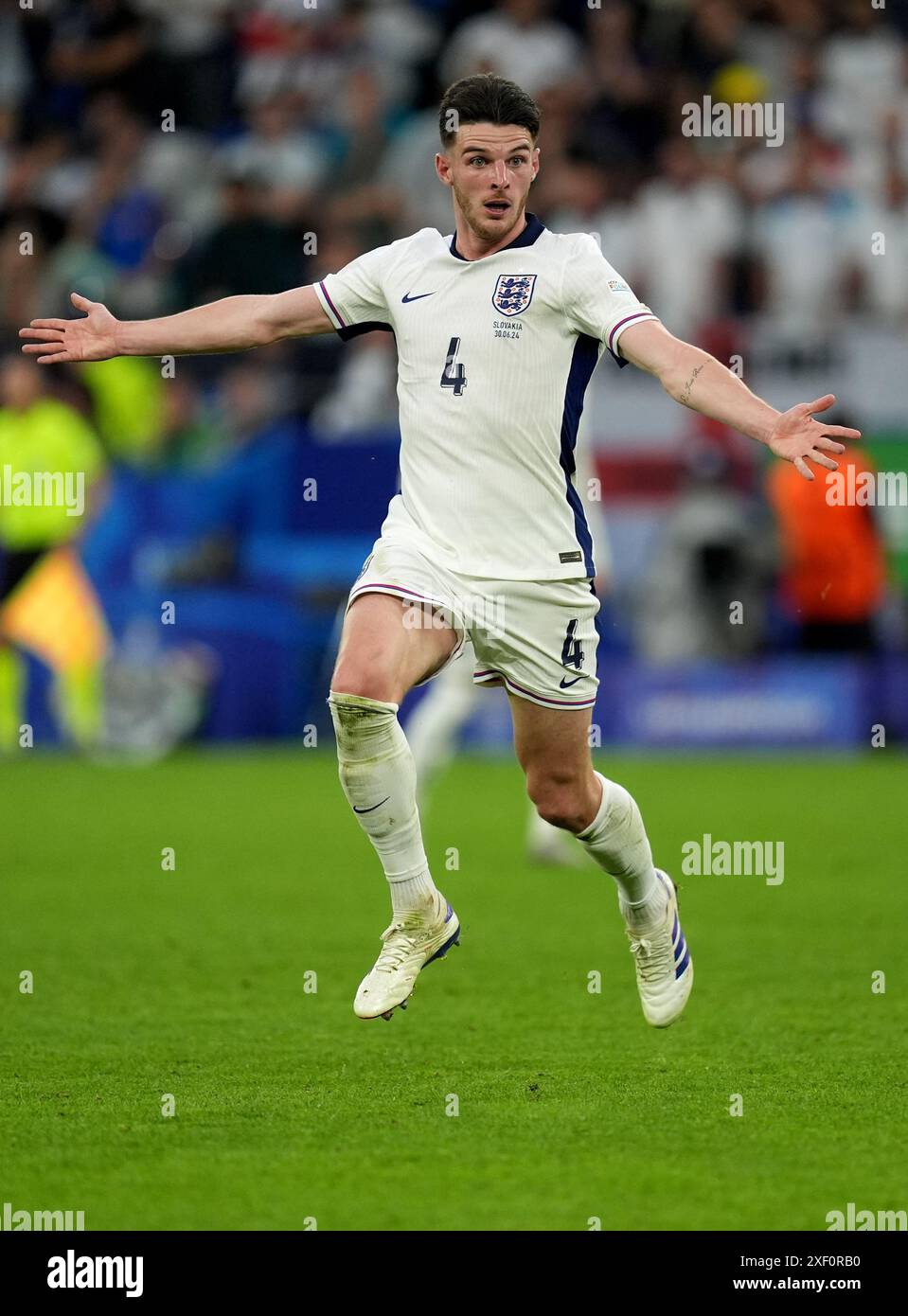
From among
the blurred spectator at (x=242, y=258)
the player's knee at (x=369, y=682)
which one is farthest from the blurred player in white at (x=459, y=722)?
the blurred spectator at (x=242, y=258)

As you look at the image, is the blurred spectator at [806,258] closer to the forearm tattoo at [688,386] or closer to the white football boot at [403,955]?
the forearm tattoo at [688,386]

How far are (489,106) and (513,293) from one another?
49 cm

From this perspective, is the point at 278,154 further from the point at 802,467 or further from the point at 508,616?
the point at 802,467

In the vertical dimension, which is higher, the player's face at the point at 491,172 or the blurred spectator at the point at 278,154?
the blurred spectator at the point at 278,154

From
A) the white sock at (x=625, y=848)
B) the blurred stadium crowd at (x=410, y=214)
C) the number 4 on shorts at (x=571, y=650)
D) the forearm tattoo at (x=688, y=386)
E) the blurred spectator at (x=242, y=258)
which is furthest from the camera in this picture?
the blurred spectator at (x=242, y=258)

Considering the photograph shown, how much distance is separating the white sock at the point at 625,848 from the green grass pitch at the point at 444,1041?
0.40 meters

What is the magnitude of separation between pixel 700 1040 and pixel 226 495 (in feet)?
32.1

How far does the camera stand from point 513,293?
5.53 m

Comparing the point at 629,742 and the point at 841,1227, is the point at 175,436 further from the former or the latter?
the point at 841,1227

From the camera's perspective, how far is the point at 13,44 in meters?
19.9

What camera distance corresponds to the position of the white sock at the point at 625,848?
591 centimetres

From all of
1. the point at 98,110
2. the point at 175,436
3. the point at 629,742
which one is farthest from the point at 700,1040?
the point at 98,110

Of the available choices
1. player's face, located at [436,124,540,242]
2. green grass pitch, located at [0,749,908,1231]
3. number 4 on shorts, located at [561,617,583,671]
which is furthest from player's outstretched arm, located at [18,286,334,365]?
green grass pitch, located at [0,749,908,1231]

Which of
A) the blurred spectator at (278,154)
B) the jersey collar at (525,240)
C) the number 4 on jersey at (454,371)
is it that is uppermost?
the blurred spectator at (278,154)
